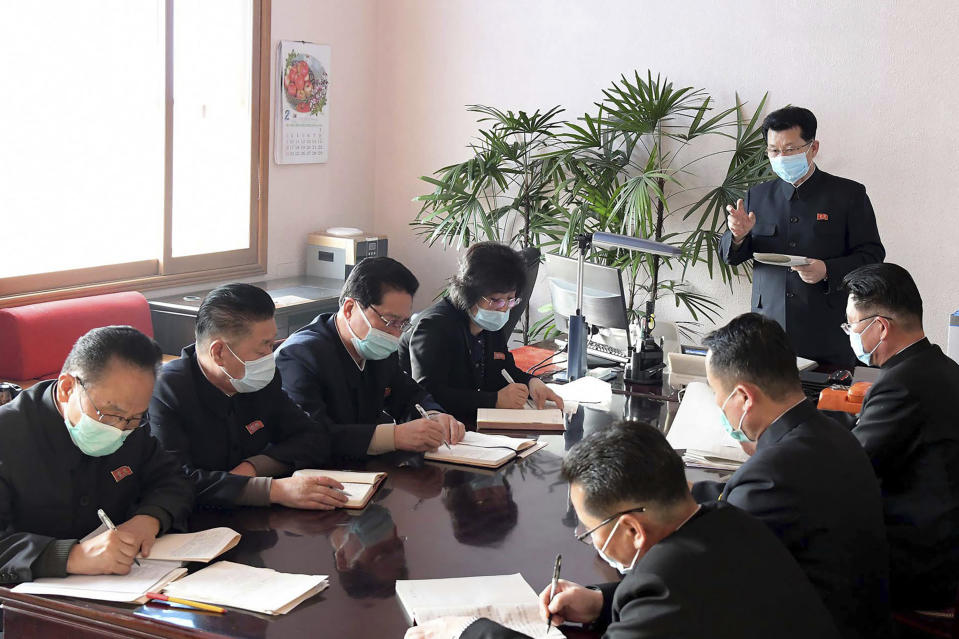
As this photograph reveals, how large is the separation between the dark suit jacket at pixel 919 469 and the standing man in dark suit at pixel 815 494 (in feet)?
1.43

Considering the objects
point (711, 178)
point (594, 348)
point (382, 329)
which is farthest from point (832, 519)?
point (711, 178)

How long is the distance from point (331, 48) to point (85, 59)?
5.99 ft

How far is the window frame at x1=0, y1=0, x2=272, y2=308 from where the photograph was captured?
475 centimetres

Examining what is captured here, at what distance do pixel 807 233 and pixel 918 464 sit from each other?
2024mm

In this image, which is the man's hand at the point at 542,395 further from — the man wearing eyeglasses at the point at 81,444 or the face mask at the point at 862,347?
the man wearing eyeglasses at the point at 81,444

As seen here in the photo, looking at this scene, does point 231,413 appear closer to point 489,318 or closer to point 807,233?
point 489,318

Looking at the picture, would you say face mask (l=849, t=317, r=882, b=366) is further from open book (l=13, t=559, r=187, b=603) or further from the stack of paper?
open book (l=13, t=559, r=187, b=603)

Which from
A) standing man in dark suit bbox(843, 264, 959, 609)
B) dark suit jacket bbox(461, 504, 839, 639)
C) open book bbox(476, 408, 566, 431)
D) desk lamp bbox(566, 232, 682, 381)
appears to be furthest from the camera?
desk lamp bbox(566, 232, 682, 381)

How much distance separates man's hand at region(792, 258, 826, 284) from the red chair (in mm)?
3135

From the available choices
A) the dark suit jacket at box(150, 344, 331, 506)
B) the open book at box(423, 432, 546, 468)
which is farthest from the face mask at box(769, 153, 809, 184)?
the dark suit jacket at box(150, 344, 331, 506)

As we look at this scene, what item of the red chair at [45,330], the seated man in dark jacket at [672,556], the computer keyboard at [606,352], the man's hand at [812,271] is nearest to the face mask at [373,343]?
the computer keyboard at [606,352]

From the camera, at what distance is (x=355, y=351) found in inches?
122

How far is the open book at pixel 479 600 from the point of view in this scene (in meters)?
1.83

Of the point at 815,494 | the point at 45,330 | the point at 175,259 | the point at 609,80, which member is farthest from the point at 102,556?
the point at 609,80
